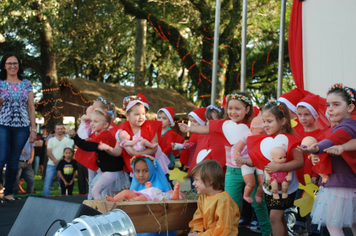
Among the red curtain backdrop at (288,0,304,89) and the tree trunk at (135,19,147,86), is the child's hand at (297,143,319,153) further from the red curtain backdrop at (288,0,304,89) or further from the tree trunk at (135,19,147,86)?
the tree trunk at (135,19,147,86)

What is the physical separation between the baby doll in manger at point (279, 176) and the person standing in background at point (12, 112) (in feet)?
11.3

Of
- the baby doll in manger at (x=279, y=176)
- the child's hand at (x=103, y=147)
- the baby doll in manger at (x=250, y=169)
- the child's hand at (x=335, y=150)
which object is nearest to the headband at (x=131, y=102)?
the child's hand at (x=103, y=147)

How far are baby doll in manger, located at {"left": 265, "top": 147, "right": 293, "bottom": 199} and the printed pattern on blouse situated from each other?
344 cm

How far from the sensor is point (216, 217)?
3.90m

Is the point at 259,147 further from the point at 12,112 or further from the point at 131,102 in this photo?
the point at 12,112

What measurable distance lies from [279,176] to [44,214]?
73.2 inches

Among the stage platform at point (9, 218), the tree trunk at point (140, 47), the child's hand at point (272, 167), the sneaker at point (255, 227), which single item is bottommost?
the sneaker at point (255, 227)

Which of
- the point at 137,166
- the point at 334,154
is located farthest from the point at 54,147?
the point at 334,154

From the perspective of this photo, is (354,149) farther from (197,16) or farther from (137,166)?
(197,16)

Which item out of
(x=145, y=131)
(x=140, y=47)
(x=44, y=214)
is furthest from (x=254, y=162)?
(x=140, y=47)

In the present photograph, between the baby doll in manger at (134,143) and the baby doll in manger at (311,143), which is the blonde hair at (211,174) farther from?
the baby doll in manger at (134,143)

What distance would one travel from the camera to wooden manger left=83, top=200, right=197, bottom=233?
383 centimetres

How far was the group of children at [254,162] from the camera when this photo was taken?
374 cm

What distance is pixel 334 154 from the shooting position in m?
3.57
